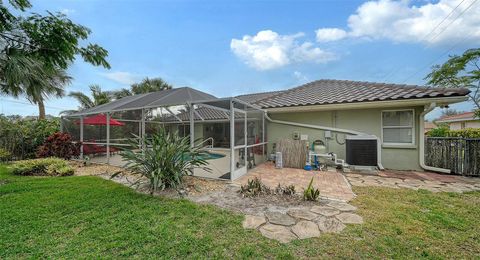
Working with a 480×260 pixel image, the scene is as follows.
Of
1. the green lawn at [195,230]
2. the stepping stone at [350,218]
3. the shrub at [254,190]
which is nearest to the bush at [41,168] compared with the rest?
the green lawn at [195,230]

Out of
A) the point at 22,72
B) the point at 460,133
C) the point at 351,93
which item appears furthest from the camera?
the point at 460,133

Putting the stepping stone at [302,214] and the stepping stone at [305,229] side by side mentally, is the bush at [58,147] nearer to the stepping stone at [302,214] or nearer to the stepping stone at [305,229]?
the stepping stone at [302,214]

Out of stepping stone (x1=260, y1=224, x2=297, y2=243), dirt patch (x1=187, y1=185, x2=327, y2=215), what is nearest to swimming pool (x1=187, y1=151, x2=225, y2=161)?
dirt patch (x1=187, y1=185, x2=327, y2=215)

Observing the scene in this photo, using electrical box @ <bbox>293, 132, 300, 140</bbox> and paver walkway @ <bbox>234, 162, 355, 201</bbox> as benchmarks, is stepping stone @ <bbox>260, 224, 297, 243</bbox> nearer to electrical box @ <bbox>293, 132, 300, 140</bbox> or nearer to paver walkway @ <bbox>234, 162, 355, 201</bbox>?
paver walkway @ <bbox>234, 162, 355, 201</bbox>

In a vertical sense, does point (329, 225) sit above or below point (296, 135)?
below

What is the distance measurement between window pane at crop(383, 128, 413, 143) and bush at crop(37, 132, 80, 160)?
14.3m

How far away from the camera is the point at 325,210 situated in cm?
402

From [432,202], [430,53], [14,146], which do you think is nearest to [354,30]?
[430,53]

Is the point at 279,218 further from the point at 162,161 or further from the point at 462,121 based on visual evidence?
the point at 462,121

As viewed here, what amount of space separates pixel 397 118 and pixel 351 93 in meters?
2.00

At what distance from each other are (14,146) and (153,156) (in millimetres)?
10859

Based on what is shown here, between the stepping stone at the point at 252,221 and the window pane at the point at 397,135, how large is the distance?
7204 millimetres

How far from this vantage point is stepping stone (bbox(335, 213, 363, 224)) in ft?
11.6

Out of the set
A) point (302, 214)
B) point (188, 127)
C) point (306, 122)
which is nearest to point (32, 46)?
point (188, 127)
